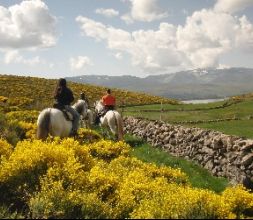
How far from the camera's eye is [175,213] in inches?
344

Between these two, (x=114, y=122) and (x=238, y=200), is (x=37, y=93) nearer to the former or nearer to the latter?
(x=114, y=122)

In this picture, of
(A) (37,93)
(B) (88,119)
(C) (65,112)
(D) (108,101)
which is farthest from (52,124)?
(A) (37,93)

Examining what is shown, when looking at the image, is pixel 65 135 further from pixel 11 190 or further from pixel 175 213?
pixel 175 213

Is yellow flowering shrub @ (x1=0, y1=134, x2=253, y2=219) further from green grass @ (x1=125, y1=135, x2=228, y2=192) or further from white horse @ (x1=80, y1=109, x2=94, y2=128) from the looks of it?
white horse @ (x1=80, y1=109, x2=94, y2=128)

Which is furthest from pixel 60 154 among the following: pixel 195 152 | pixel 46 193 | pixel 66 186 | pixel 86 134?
pixel 86 134

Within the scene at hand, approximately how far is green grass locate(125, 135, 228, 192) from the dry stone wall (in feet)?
1.30

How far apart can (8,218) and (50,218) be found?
0.99 meters

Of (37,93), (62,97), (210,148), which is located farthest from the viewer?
(37,93)

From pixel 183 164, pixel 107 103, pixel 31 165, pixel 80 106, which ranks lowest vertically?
pixel 183 164

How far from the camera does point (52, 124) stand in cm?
1711

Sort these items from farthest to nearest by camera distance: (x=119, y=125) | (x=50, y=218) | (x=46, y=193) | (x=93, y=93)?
(x=93, y=93)
(x=119, y=125)
(x=46, y=193)
(x=50, y=218)

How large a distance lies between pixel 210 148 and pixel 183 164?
54.9 inches

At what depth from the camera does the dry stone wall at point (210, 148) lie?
54.6ft

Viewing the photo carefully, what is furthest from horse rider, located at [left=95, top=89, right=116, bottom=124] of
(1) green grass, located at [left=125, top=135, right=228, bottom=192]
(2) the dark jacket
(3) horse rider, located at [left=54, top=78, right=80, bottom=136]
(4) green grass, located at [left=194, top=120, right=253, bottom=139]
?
(2) the dark jacket
